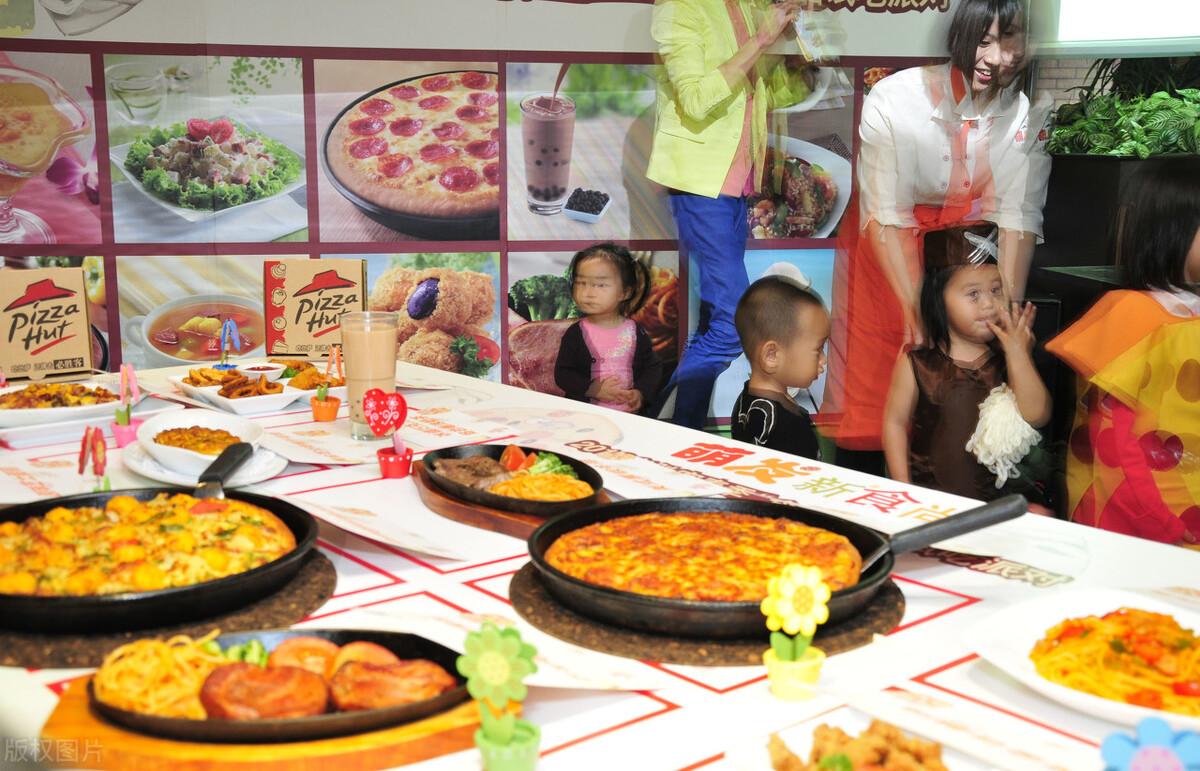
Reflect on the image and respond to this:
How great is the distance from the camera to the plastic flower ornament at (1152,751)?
2.09 ft

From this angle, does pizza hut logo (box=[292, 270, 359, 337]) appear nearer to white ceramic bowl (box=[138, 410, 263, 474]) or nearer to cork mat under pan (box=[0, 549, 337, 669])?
white ceramic bowl (box=[138, 410, 263, 474])

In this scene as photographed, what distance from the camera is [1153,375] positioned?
2.85m

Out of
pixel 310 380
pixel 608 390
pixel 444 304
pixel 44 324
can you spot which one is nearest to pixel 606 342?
pixel 608 390

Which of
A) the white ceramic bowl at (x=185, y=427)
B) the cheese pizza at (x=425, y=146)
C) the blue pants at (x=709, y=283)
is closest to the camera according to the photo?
the white ceramic bowl at (x=185, y=427)

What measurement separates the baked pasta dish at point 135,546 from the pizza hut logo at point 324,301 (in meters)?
1.23

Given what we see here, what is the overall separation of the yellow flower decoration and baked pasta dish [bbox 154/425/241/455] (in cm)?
92

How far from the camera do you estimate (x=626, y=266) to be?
176 inches

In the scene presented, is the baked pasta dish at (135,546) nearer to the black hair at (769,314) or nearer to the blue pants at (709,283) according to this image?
the black hair at (769,314)

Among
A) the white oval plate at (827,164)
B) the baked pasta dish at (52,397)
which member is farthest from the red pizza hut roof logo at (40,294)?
the white oval plate at (827,164)

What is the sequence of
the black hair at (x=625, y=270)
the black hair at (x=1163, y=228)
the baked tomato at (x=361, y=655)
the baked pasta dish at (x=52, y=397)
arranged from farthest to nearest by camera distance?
the black hair at (x=625, y=270) → the black hair at (x=1163, y=228) → the baked pasta dish at (x=52, y=397) → the baked tomato at (x=361, y=655)

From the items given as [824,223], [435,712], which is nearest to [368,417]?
[435,712]

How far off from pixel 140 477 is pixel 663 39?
122 inches

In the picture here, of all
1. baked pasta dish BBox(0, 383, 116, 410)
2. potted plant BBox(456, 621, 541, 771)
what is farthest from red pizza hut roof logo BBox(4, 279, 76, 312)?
potted plant BBox(456, 621, 541, 771)

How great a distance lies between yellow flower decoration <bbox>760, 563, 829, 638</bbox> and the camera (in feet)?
2.99
